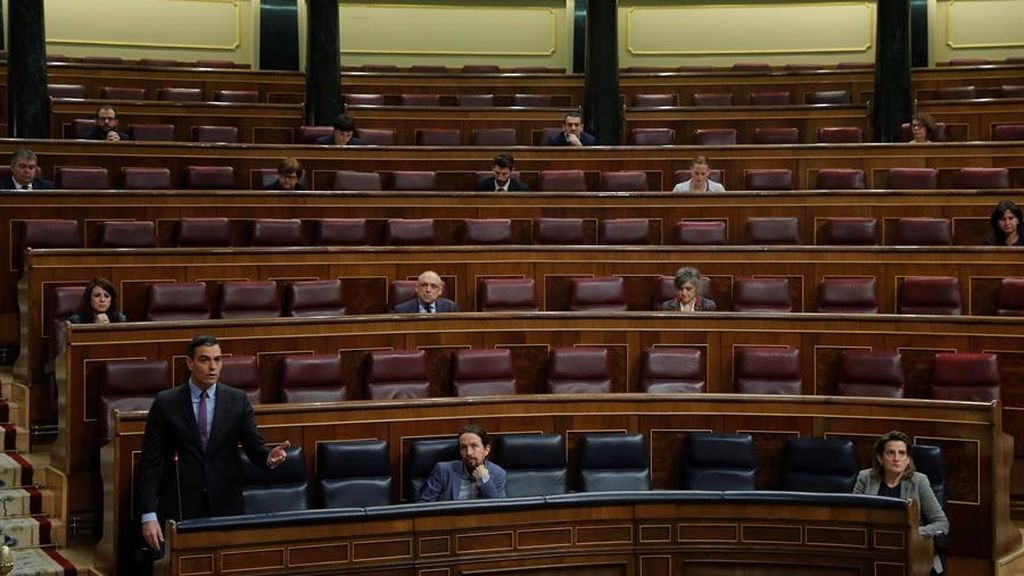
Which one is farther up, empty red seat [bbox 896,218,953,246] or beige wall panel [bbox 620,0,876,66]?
beige wall panel [bbox 620,0,876,66]

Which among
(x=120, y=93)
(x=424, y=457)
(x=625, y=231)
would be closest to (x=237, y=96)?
(x=120, y=93)

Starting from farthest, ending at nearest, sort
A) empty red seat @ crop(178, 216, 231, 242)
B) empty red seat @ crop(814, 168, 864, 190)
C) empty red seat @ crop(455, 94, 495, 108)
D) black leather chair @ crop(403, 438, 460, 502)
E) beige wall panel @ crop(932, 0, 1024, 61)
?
beige wall panel @ crop(932, 0, 1024, 61)
empty red seat @ crop(455, 94, 495, 108)
empty red seat @ crop(814, 168, 864, 190)
empty red seat @ crop(178, 216, 231, 242)
black leather chair @ crop(403, 438, 460, 502)

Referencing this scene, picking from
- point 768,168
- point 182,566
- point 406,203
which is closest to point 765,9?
point 768,168

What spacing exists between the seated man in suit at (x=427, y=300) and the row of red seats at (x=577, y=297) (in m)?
0.24

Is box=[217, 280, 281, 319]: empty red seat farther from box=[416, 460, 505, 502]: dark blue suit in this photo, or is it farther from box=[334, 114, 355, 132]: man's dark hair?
box=[334, 114, 355, 132]: man's dark hair

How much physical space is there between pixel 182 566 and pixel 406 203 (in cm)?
333

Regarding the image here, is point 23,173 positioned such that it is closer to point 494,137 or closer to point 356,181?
point 356,181

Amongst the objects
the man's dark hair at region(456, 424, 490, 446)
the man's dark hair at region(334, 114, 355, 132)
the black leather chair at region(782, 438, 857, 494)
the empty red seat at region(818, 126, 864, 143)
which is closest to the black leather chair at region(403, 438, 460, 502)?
the man's dark hair at region(456, 424, 490, 446)

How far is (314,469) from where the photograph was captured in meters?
4.50

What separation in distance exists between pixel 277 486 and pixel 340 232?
6.93ft

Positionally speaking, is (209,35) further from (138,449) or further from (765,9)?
(138,449)

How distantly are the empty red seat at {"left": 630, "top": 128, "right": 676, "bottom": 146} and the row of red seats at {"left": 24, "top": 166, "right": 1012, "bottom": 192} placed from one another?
86 centimetres

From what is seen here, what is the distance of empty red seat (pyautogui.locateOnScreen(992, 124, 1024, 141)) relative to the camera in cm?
759

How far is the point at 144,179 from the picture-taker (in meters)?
6.61
